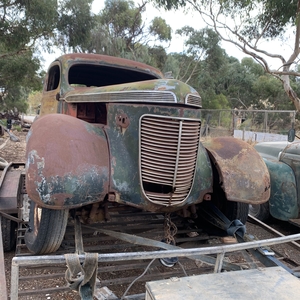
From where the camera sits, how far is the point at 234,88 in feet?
88.5

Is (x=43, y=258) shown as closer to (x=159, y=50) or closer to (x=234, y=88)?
(x=159, y=50)

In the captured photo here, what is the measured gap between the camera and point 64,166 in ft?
7.58

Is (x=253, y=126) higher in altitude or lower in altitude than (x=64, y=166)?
lower

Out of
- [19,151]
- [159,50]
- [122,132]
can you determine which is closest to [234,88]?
[159,50]

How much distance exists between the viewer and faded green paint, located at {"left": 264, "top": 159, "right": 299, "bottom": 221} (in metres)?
4.13

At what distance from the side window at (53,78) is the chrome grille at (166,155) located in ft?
7.68

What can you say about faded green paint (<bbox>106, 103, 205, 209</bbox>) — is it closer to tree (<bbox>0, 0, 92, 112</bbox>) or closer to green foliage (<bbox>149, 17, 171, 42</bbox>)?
tree (<bbox>0, 0, 92, 112</bbox>)

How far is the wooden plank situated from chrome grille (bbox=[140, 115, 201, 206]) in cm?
82

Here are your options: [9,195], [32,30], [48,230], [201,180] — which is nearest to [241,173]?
[201,180]

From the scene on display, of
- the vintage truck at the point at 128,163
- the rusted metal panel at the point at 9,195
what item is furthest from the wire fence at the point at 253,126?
the rusted metal panel at the point at 9,195

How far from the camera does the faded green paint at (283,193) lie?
413 centimetres

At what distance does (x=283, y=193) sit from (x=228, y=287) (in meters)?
2.74

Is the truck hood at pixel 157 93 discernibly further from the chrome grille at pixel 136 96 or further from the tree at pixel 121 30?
the tree at pixel 121 30

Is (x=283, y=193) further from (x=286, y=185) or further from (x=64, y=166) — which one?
(x=64, y=166)
